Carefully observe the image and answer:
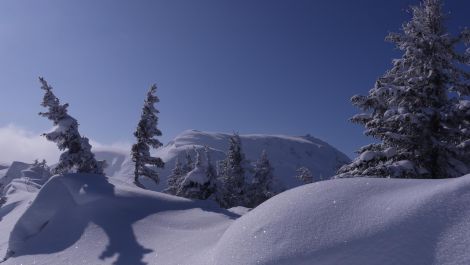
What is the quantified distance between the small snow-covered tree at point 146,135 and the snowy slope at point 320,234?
19.5 meters

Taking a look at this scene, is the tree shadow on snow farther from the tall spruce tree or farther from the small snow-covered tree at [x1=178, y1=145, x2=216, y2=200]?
the small snow-covered tree at [x1=178, y1=145, x2=216, y2=200]

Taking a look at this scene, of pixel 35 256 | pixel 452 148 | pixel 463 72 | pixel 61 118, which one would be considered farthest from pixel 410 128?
pixel 61 118

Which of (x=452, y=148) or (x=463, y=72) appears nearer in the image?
(x=452, y=148)

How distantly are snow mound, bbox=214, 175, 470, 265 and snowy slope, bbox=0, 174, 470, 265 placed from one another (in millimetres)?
14

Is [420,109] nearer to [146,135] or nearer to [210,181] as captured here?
[210,181]

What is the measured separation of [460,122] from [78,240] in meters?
15.1

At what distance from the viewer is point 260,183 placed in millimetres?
40938

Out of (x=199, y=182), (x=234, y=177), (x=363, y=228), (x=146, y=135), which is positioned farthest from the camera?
(x=234, y=177)

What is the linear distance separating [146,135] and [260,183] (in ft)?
50.8

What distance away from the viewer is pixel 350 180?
7.45m

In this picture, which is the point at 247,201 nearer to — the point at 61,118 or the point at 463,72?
the point at 61,118

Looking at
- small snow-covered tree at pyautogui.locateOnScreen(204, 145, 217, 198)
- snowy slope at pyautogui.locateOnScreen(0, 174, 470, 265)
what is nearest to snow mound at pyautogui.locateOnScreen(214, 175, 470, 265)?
snowy slope at pyautogui.locateOnScreen(0, 174, 470, 265)

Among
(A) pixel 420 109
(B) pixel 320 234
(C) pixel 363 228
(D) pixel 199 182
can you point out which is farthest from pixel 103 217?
(D) pixel 199 182

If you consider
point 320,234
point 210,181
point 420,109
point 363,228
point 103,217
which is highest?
point 420,109
